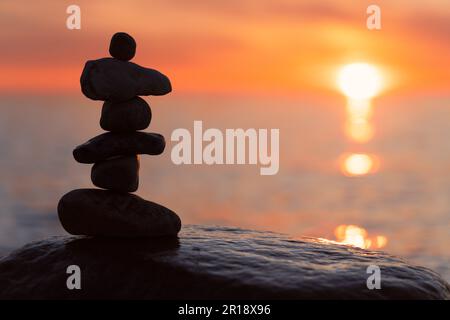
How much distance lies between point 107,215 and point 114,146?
167 centimetres

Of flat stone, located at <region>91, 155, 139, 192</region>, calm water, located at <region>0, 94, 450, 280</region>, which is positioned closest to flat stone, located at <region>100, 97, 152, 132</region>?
flat stone, located at <region>91, 155, 139, 192</region>

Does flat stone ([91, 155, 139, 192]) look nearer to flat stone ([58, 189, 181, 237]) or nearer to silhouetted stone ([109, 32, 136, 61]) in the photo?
flat stone ([58, 189, 181, 237])

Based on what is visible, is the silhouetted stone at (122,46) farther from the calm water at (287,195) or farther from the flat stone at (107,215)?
the calm water at (287,195)

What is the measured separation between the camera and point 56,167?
101m

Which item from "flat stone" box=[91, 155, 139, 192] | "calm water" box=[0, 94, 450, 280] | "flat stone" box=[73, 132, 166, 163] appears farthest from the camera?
"calm water" box=[0, 94, 450, 280]

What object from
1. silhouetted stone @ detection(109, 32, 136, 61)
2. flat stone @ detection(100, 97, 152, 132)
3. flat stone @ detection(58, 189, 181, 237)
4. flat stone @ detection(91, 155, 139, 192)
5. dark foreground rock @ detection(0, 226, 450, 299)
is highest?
silhouetted stone @ detection(109, 32, 136, 61)

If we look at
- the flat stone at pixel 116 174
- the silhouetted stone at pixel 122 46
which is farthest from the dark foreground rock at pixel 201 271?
the silhouetted stone at pixel 122 46

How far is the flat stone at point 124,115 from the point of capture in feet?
40.9

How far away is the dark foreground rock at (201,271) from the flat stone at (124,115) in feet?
9.04

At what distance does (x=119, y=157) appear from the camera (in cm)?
1285

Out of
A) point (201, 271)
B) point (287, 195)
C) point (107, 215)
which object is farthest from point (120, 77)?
point (287, 195)

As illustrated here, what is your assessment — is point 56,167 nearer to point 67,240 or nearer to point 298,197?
point 298,197

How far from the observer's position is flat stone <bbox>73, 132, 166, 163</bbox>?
40.7 feet

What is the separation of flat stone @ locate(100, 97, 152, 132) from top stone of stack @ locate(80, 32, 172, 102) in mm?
198
